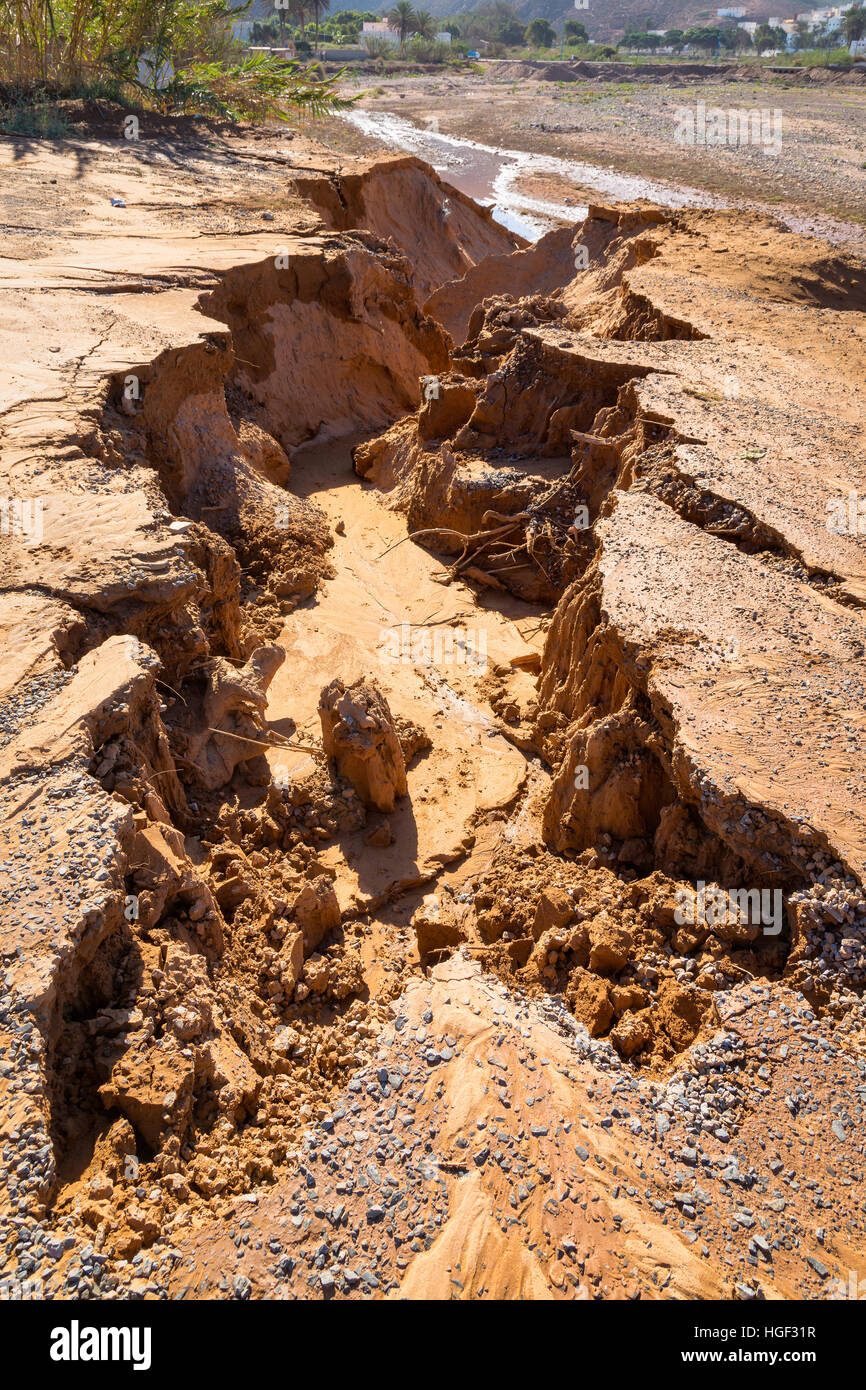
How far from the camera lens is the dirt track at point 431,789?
116 inches

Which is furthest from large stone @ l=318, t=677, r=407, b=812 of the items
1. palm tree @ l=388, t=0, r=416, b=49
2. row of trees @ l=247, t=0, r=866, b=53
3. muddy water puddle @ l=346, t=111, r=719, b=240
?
palm tree @ l=388, t=0, r=416, b=49

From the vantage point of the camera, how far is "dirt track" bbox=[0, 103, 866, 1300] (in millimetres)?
2938

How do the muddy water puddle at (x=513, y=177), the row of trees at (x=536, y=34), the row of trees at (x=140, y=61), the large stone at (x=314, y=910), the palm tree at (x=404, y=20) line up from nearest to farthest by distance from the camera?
the large stone at (x=314, y=910)
the row of trees at (x=140, y=61)
the muddy water puddle at (x=513, y=177)
the row of trees at (x=536, y=34)
the palm tree at (x=404, y=20)

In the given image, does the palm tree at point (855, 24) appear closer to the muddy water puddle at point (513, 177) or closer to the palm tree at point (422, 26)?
the palm tree at point (422, 26)

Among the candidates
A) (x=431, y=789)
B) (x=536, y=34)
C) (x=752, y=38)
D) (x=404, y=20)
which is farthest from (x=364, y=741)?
(x=536, y=34)

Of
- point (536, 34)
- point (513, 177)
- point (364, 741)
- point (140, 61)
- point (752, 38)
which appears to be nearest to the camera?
point (364, 741)

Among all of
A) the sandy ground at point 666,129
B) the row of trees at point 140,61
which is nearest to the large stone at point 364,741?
the row of trees at point 140,61

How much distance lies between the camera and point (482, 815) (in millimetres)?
5949

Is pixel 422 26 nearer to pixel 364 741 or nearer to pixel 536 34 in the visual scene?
pixel 536 34

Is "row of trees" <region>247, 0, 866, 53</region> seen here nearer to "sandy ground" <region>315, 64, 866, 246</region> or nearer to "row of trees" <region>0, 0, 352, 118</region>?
"sandy ground" <region>315, 64, 866, 246</region>

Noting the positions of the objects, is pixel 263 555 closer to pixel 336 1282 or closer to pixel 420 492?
pixel 420 492

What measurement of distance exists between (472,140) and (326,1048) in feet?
119

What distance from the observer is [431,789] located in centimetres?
618

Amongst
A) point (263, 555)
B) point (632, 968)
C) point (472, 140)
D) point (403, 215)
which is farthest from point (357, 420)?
point (472, 140)
